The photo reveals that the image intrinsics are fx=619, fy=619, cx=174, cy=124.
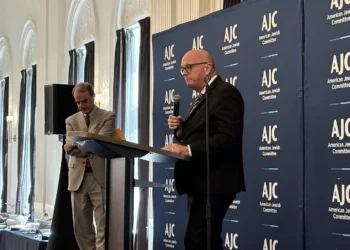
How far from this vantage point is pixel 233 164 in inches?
A: 118

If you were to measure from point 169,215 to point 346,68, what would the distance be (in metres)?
2.52

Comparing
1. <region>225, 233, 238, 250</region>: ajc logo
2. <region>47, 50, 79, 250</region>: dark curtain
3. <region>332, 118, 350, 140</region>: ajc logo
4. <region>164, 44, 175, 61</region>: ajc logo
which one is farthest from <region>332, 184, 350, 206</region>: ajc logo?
<region>47, 50, 79, 250</region>: dark curtain

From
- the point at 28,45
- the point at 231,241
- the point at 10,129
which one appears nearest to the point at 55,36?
the point at 28,45

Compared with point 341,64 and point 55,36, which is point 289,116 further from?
point 55,36

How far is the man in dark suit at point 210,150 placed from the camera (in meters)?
2.91

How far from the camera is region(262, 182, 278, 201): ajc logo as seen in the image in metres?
4.11

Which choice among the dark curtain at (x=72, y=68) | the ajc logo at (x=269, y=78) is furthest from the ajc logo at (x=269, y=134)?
the dark curtain at (x=72, y=68)

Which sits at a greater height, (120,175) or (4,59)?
(4,59)

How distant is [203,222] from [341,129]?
1083mm

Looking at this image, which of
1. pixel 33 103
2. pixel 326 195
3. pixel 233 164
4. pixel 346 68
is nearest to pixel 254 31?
pixel 346 68

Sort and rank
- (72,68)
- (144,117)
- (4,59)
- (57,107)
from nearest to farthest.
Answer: (57,107), (144,117), (72,68), (4,59)

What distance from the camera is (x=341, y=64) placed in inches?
138

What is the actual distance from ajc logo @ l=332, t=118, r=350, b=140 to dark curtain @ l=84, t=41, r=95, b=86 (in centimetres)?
630

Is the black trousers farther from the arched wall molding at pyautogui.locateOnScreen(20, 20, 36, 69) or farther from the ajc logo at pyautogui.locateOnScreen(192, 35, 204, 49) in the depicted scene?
the arched wall molding at pyautogui.locateOnScreen(20, 20, 36, 69)
